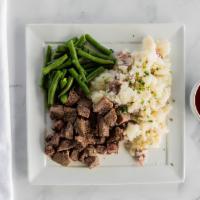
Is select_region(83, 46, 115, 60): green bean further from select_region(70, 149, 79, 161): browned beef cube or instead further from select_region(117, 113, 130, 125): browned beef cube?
select_region(70, 149, 79, 161): browned beef cube

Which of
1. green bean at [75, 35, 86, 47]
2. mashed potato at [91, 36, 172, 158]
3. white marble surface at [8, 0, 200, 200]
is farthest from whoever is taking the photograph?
white marble surface at [8, 0, 200, 200]

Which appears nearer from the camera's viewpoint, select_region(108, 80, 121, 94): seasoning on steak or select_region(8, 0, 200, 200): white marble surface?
select_region(108, 80, 121, 94): seasoning on steak

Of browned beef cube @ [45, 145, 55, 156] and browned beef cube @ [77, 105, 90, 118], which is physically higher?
browned beef cube @ [77, 105, 90, 118]

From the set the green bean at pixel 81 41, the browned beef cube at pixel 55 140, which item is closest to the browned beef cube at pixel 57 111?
the browned beef cube at pixel 55 140

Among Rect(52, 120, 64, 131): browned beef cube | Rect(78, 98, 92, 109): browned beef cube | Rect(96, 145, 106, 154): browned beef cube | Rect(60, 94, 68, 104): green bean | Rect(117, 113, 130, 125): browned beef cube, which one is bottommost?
Rect(96, 145, 106, 154): browned beef cube

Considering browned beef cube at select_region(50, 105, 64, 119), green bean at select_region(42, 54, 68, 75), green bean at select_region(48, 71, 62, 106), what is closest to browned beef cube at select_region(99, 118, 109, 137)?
browned beef cube at select_region(50, 105, 64, 119)

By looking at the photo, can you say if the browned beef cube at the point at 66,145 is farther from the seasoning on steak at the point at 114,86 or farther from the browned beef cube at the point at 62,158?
the seasoning on steak at the point at 114,86
